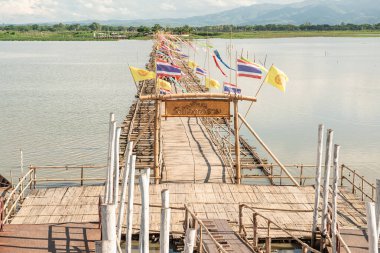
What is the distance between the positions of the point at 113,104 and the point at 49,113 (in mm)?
7470

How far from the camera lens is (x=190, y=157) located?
24.3m

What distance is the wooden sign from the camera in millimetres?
20109

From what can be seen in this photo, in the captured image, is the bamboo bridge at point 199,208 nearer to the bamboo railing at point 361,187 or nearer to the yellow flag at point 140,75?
the bamboo railing at point 361,187

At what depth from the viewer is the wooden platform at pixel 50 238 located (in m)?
12.5

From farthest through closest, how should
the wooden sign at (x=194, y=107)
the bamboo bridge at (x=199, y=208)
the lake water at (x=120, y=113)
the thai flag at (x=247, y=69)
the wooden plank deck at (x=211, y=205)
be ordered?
the lake water at (x=120, y=113) < the thai flag at (x=247, y=69) < the wooden sign at (x=194, y=107) < the wooden plank deck at (x=211, y=205) < the bamboo bridge at (x=199, y=208)

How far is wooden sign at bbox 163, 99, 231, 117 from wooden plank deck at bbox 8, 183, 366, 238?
106 inches

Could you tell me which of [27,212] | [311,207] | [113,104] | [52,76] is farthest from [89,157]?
[52,76]

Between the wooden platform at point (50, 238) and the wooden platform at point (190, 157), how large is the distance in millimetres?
7278

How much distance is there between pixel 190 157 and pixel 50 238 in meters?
11.8

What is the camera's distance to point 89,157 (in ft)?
104

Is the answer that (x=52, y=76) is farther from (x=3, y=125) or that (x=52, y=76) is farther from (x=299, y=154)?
(x=299, y=154)

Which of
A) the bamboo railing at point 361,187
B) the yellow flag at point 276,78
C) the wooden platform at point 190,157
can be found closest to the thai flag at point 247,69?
the yellow flag at point 276,78

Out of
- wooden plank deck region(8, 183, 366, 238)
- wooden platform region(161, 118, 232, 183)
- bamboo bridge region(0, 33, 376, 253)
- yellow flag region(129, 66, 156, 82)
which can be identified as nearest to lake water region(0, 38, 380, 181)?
wooden platform region(161, 118, 232, 183)

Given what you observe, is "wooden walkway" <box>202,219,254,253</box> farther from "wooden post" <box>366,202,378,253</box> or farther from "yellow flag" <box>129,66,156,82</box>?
"yellow flag" <box>129,66,156,82</box>
